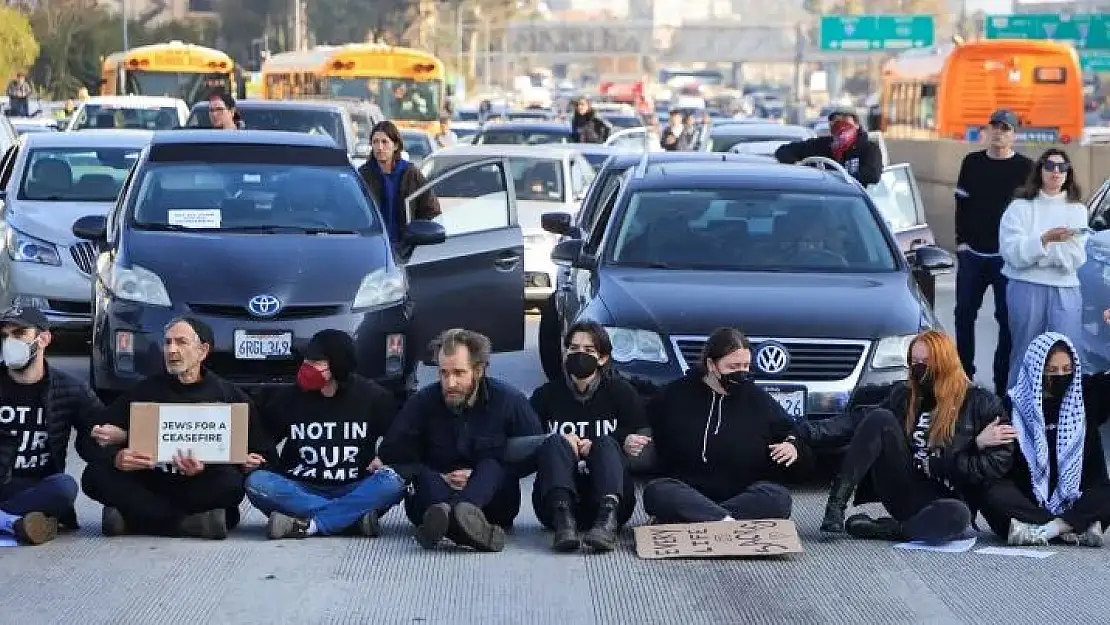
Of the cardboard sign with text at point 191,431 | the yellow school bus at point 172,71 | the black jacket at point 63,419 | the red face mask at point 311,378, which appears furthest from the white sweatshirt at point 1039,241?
the yellow school bus at point 172,71

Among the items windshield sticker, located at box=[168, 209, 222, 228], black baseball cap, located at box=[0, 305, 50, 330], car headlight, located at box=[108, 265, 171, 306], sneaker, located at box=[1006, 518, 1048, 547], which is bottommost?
sneaker, located at box=[1006, 518, 1048, 547]

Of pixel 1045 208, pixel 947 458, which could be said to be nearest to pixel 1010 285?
pixel 1045 208

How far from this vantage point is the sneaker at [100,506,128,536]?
9.43m

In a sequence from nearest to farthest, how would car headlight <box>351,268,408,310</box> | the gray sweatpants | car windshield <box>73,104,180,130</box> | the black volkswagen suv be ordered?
the black volkswagen suv
car headlight <box>351,268,408,310</box>
the gray sweatpants
car windshield <box>73,104,180,130</box>

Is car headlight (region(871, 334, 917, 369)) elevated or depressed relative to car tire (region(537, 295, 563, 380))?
elevated

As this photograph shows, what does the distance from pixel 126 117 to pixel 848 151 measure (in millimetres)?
16189

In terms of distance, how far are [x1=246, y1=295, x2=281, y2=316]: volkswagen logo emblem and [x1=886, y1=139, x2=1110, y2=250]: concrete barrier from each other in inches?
623

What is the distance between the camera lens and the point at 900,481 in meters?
9.55

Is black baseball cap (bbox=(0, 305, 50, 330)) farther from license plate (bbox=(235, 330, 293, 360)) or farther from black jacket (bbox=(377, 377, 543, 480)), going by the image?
license plate (bbox=(235, 330, 293, 360))

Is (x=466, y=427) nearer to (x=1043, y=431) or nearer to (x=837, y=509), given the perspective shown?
(x=837, y=509)

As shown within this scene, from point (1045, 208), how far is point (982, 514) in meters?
3.68

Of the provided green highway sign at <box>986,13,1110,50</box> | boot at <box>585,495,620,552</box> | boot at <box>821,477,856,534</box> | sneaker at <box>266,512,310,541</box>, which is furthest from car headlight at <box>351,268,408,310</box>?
green highway sign at <box>986,13,1110,50</box>

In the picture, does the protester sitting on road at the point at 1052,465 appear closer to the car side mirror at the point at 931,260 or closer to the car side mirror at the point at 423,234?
the car side mirror at the point at 931,260

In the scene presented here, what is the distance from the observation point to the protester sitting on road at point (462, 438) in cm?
938
